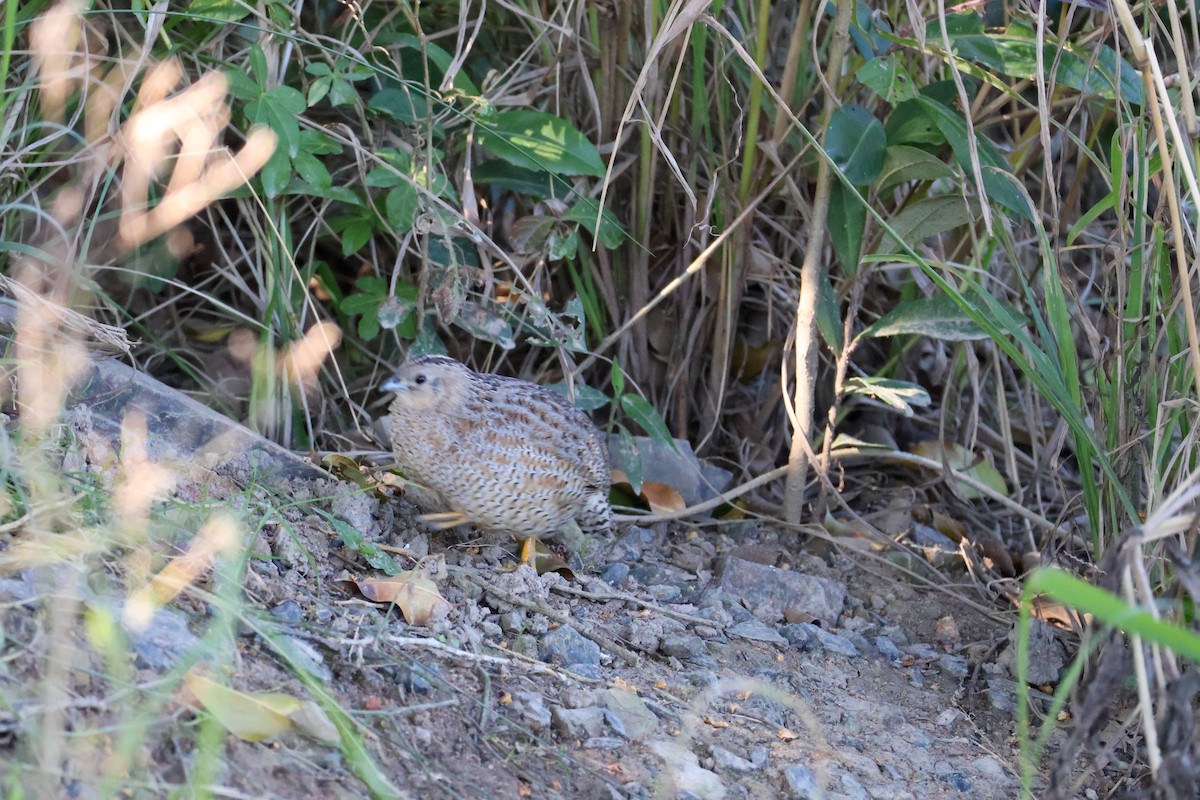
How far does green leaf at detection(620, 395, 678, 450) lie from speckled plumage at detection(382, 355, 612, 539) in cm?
19

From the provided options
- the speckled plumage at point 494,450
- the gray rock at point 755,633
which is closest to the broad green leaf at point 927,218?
the speckled plumage at point 494,450

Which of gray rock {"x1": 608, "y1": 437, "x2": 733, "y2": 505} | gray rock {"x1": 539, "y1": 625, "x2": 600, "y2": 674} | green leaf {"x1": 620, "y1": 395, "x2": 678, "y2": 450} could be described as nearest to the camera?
gray rock {"x1": 539, "y1": 625, "x2": 600, "y2": 674}

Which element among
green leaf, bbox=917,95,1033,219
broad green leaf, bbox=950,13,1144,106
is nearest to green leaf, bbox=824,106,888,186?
green leaf, bbox=917,95,1033,219

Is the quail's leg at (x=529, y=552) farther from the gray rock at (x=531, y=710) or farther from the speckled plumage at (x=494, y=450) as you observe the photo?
the gray rock at (x=531, y=710)

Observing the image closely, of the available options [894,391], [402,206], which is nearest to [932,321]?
[894,391]

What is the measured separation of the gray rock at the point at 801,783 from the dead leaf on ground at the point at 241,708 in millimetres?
1130

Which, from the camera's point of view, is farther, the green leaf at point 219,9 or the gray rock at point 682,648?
the green leaf at point 219,9

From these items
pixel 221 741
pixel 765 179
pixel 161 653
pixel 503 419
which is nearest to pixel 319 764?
pixel 221 741

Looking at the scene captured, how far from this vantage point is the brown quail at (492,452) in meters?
3.54

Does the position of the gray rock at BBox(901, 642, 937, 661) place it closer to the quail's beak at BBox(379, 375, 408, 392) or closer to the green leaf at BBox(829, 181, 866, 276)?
the green leaf at BBox(829, 181, 866, 276)

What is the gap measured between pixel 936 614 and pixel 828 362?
1139 mm

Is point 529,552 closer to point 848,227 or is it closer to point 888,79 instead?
point 848,227

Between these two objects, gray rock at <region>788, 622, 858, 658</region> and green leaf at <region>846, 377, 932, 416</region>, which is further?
green leaf at <region>846, 377, 932, 416</region>

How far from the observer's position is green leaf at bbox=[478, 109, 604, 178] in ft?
12.7
